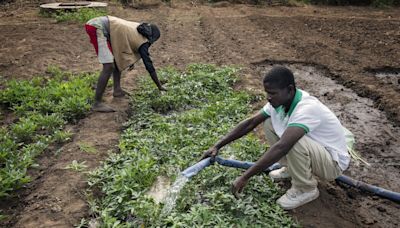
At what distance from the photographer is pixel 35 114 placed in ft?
15.2

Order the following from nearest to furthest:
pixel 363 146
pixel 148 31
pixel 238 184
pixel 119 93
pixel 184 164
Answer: pixel 238 184
pixel 184 164
pixel 363 146
pixel 148 31
pixel 119 93

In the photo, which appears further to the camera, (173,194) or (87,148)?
(87,148)

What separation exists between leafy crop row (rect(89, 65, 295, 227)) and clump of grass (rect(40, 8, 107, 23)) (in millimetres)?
5615

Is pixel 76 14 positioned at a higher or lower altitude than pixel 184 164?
higher

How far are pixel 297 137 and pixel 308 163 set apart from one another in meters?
0.34

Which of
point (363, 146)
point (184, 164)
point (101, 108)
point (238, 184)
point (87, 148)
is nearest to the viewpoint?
point (238, 184)

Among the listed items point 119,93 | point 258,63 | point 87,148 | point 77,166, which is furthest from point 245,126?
point 258,63

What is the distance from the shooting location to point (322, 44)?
783 cm

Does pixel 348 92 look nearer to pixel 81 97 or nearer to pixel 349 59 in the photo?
pixel 349 59

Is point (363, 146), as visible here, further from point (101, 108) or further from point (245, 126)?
point (101, 108)

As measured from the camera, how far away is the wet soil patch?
3131 mm

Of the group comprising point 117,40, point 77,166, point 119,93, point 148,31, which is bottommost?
point 77,166

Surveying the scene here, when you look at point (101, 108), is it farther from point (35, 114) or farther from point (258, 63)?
point (258, 63)

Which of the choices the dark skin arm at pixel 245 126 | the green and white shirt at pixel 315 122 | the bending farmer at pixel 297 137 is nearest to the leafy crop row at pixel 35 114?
the dark skin arm at pixel 245 126
